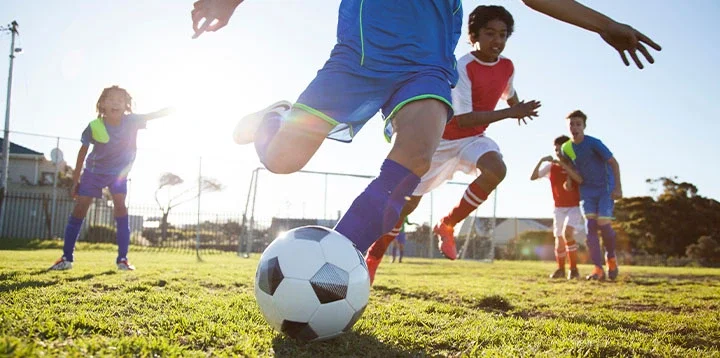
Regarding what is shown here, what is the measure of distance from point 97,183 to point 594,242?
6661mm

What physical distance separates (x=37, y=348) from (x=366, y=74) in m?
1.71

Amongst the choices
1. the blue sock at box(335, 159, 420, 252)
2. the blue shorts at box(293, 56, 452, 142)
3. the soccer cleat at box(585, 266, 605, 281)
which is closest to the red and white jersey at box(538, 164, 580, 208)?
the soccer cleat at box(585, 266, 605, 281)

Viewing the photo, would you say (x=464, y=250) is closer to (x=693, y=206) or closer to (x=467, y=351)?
(x=467, y=351)

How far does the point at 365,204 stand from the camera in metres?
2.20

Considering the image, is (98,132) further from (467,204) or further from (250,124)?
(467,204)

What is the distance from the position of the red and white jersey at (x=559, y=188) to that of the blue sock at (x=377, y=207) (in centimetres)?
669

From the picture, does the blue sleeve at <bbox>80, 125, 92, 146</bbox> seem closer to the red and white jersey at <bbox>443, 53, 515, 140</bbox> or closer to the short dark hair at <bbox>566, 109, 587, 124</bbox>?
the red and white jersey at <bbox>443, 53, 515, 140</bbox>

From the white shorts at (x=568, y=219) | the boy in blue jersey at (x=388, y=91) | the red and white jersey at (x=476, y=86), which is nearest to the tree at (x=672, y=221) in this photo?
the white shorts at (x=568, y=219)

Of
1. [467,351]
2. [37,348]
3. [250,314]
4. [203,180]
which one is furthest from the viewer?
[203,180]

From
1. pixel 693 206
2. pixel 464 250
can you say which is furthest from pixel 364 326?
pixel 693 206

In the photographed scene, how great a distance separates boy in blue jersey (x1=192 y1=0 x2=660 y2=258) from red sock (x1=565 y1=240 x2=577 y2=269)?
590 centimetres

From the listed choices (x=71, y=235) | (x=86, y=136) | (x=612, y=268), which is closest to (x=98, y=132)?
(x=86, y=136)

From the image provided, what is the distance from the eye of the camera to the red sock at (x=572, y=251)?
765cm

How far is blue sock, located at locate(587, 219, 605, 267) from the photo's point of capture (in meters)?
7.34
